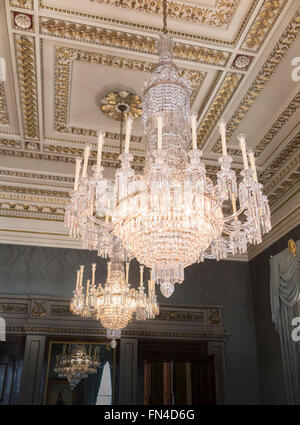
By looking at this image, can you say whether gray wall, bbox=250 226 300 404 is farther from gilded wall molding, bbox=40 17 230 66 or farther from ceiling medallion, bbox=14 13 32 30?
ceiling medallion, bbox=14 13 32 30

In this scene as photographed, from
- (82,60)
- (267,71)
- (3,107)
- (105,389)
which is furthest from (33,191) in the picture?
(267,71)

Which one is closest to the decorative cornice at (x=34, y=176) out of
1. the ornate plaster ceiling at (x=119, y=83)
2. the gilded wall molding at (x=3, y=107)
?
the ornate plaster ceiling at (x=119, y=83)

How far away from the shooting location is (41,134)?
5523 mm

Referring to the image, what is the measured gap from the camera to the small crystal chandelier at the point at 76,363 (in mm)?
5875

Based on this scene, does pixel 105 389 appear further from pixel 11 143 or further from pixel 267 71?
pixel 267 71

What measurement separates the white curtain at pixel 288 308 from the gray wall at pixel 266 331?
0.88ft

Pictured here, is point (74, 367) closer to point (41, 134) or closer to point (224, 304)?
point (224, 304)

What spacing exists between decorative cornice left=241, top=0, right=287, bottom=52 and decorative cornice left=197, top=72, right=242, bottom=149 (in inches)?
16.9

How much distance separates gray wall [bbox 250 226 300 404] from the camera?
594cm

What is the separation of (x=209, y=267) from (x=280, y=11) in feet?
13.9

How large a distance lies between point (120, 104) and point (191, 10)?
148cm

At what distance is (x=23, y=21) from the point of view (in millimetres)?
3912

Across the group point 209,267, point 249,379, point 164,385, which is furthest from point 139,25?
point 249,379

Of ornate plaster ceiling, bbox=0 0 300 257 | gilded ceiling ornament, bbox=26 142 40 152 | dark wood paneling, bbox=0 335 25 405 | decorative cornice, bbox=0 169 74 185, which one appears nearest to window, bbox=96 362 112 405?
dark wood paneling, bbox=0 335 25 405
